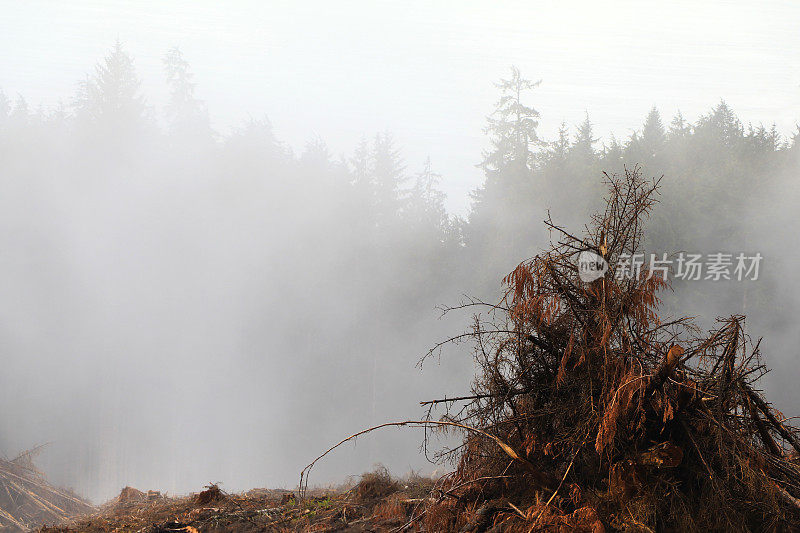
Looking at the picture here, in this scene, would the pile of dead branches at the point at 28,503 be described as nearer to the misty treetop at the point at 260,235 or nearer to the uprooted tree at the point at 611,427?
the uprooted tree at the point at 611,427

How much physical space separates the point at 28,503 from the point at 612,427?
38.4 feet

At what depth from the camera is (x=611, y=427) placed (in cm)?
384

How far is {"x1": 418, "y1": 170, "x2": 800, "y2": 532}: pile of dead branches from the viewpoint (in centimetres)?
388

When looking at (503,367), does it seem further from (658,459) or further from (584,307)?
(658,459)

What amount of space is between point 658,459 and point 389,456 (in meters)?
23.7

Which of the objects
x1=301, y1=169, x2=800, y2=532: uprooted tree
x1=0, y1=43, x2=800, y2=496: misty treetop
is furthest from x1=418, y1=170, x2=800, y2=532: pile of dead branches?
x1=0, y1=43, x2=800, y2=496: misty treetop

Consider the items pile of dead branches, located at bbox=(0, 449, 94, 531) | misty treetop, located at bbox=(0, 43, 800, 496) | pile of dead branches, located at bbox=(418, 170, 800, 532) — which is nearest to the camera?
pile of dead branches, located at bbox=(418, 170, 800, 532)

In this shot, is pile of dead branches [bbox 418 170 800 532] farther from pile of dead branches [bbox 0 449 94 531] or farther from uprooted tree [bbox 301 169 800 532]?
pile of dead branches [bbox 0 449 94 531]

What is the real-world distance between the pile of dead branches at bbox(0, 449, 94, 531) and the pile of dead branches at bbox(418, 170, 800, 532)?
8862 mm

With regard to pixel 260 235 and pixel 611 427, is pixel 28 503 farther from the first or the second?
pixel 260 235

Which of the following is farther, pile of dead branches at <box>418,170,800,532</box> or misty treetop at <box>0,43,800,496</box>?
misty treetop at <box>0,43,800,496</box>

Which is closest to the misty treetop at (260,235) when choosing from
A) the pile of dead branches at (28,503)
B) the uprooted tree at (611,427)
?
the pile of dead branches at (28,503)

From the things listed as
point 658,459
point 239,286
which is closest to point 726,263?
point 658,459

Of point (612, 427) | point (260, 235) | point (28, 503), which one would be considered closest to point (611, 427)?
point (612, 427)
